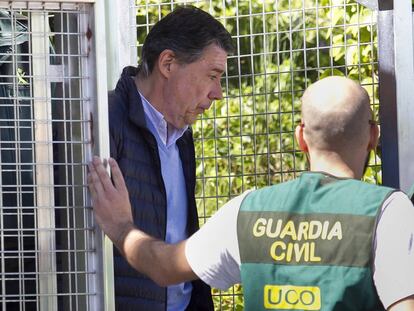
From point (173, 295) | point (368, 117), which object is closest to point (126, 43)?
point (173, 295)

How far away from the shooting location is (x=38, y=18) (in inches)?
125

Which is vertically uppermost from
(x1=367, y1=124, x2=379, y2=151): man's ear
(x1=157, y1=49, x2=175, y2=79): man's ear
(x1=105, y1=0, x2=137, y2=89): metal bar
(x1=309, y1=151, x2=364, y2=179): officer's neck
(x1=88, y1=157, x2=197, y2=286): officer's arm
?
(x1=105, y1=0, x2=137, y2=89): metal bar

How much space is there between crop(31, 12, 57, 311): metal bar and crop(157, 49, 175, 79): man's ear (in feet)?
3.22

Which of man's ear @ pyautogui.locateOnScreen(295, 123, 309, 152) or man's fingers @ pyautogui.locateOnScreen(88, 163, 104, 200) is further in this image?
man's fingers @ pyautogui.locateOnScreen(88, 163, 104, 200)

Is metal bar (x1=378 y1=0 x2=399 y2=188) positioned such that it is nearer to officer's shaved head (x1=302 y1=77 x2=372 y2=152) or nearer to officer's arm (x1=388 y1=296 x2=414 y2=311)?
officer's shaved head (x1=302 y1=77 x2=372 y2=152)

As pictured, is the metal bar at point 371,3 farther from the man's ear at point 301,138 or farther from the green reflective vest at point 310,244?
the green reflective vest at point 310,244

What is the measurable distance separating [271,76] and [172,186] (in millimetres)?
1200

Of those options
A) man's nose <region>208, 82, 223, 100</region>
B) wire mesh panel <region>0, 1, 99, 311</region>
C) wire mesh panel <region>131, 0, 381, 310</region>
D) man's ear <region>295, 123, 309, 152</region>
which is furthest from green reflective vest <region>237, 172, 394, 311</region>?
wire mesh panel <region>131, 0, 381, 310</region>

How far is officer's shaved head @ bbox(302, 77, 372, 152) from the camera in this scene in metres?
2.84

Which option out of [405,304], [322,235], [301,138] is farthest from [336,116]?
[405,304]

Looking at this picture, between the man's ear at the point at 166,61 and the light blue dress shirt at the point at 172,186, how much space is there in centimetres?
14

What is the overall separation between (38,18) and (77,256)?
649 millimetres

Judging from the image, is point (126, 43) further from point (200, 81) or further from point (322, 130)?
point (322, 130)

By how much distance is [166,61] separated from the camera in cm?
412
